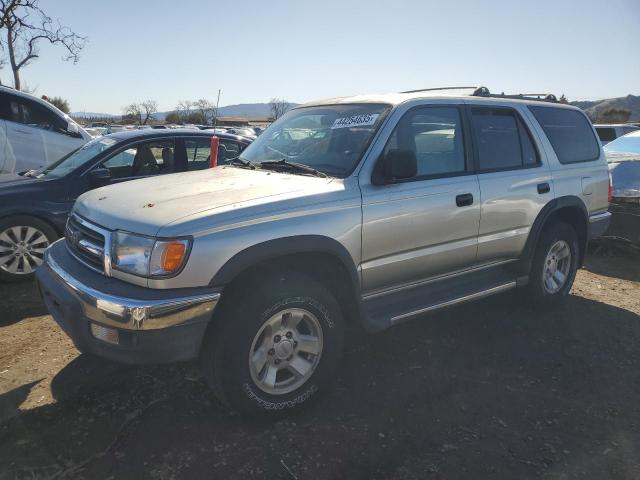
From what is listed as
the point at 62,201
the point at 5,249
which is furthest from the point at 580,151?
the point at 5,249

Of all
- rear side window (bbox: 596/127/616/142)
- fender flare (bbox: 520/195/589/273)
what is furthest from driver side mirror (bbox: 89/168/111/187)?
rear side window (bbox: 596/127/616/142)

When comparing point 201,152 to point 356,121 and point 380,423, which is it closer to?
point 356,121

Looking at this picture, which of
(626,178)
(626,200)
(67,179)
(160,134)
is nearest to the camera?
(67,179)

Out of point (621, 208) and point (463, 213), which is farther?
point (621, 208)

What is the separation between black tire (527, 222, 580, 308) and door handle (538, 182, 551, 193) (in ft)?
1.30

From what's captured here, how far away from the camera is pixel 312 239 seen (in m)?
2.99

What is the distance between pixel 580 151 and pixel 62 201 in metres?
5.33

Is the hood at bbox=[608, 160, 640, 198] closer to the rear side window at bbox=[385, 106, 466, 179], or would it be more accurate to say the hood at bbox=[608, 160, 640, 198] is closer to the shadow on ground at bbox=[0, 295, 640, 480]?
the shadow on ground at bbox=[0, 295, 640, 480]

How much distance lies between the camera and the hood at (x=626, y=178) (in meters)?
6.98

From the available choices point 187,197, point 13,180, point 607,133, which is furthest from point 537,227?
point 607,133

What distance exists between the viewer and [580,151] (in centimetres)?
504

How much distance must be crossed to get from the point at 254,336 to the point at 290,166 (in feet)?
4.48

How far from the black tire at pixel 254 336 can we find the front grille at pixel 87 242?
80cm

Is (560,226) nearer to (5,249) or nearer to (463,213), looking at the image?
(463,213)
